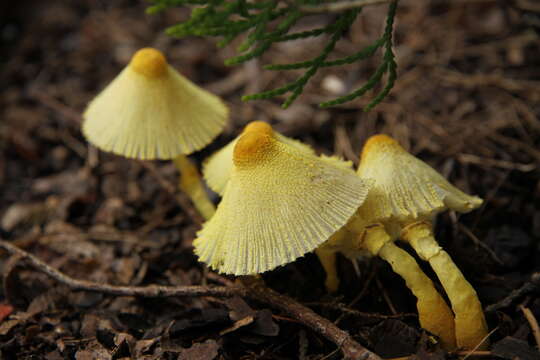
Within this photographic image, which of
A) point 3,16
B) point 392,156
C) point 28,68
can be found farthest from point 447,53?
point 3,16

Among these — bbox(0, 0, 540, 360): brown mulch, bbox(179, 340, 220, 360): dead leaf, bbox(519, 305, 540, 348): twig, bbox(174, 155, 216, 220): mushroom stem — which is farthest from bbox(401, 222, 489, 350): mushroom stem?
bbox(174, 155, 216, 220): mushroom stem

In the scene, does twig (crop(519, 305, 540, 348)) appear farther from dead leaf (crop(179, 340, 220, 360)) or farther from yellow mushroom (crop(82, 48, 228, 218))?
yellow mushroom (crop(82, 48, 228, 218))

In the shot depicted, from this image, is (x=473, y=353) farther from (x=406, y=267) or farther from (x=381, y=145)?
(x=381, y=145)

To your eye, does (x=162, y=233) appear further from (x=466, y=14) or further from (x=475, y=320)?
(x=466, y=14)

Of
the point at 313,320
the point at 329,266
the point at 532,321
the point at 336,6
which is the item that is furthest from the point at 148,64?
the point at 532,321

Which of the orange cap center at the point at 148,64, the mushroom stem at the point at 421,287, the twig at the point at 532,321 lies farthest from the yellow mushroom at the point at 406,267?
the orange cap center at the point at 148,64

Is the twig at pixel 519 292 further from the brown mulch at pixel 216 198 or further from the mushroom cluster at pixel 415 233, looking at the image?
the mushroom cluster at pixel 415 233

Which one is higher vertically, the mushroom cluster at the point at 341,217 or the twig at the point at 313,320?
the mushroom cluster at the point at 341,217
